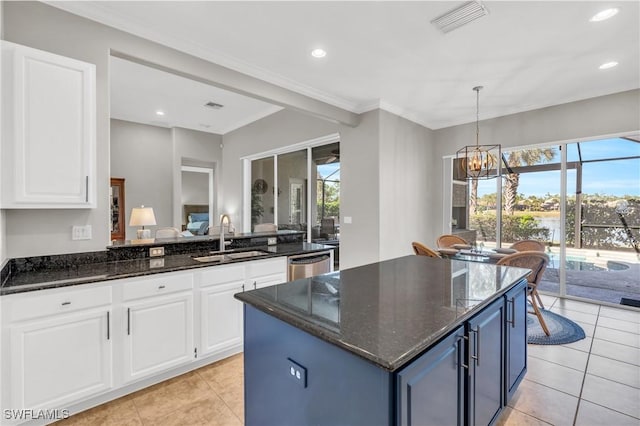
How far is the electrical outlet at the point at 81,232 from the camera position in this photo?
229cm

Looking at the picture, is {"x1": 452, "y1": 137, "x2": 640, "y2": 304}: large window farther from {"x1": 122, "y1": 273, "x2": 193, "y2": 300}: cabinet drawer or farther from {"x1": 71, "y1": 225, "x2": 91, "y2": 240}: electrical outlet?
{"x1": 71, "y1": 225, "x2": 91, "y2": 240}: electrical outlet

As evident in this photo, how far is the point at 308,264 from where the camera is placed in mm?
3291

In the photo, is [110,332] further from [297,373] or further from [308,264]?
[308,264]

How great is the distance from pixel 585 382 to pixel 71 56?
4.78 m

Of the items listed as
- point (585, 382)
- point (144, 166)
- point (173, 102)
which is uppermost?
point (173, 102)

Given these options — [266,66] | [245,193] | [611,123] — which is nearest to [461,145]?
[611,123]

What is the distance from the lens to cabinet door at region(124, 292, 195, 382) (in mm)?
2113

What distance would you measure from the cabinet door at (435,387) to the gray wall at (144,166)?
21.9 feet

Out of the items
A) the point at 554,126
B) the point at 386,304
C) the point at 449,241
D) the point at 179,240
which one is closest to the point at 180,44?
the point at 179,240

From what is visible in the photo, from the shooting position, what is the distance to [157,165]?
21.5ft

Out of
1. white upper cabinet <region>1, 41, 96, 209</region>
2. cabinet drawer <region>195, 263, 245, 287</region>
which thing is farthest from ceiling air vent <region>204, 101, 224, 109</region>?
cabinet drawer <region>195, 263, 245, 287</region>

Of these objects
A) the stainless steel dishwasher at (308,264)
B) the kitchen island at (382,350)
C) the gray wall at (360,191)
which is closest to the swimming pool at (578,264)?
the gray wall at (360,191)

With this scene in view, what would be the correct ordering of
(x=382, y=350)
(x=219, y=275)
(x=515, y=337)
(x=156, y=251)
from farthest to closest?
Answer: (x=156, y=251) → (x=219, y=275) → (x=515, y=337) → (x=382, y=350)

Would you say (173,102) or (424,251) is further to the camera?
(173,102)
